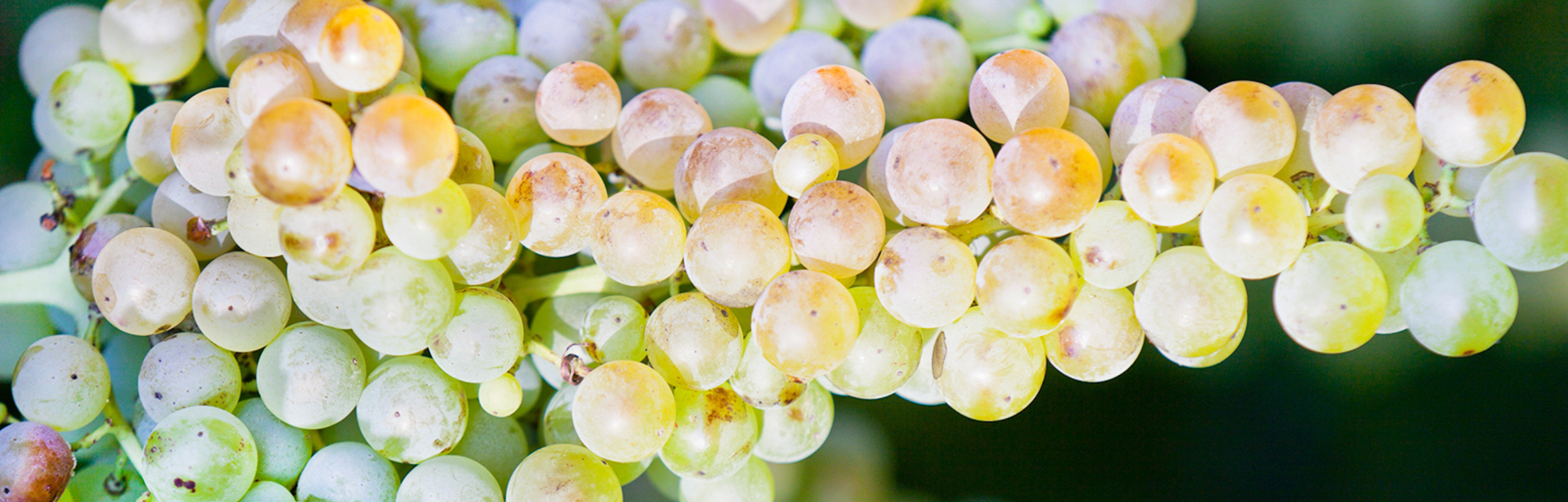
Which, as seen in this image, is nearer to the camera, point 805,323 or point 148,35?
point 805,323

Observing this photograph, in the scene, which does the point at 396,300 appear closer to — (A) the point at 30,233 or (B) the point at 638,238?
(B) the point at 638,238

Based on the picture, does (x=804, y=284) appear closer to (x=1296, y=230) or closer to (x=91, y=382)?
(x=1296, y=230)

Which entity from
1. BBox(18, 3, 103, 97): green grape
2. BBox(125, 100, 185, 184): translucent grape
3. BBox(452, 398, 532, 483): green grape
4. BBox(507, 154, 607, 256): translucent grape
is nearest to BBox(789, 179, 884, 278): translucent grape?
BBox(507, 154, 607, 256): translucent grape

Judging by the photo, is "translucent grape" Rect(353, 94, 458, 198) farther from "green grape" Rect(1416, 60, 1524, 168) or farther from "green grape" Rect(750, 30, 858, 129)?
"green grape" Rect(1416, 60, 1524, 168)

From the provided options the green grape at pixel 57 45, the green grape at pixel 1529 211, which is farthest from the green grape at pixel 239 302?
the green grape at pixel 1529 211

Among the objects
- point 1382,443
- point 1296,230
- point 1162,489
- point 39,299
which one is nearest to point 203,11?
point 39,299

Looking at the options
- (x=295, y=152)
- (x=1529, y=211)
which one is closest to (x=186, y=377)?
(x=295, y=152)

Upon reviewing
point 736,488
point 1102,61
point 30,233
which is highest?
point 1102,61
